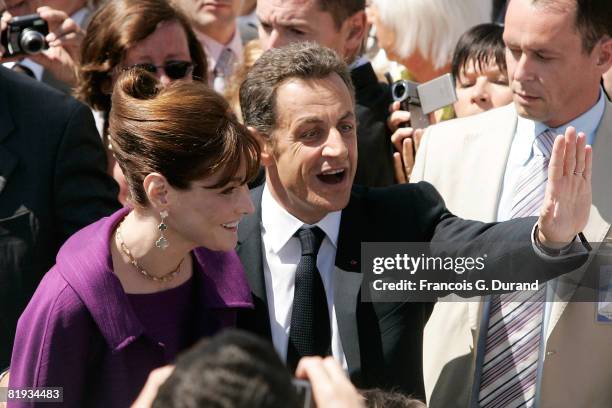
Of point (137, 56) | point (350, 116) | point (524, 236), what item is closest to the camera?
point (524, 236)

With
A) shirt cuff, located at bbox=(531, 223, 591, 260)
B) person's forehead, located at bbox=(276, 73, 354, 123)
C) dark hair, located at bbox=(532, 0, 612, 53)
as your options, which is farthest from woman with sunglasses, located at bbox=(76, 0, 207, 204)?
shirt cuff, located at bbox=(531, 223, 591, 260)

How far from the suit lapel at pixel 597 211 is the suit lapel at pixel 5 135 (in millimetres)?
1884

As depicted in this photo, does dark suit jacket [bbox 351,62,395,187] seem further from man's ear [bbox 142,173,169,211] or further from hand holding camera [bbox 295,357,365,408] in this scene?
hand holding camera [bbox 295,357,365,408]

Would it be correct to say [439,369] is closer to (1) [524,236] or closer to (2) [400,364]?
(2) [400,364]

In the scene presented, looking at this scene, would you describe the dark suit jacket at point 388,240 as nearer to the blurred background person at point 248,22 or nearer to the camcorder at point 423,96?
the camcorder at point 423,96

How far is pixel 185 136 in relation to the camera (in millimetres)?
3055

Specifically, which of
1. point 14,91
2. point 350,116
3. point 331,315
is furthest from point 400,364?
point 14,91

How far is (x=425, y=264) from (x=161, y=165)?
926mm

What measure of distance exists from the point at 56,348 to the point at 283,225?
881 millimetres

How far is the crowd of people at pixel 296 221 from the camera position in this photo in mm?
3084

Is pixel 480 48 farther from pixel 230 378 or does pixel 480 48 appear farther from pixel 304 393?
pixel 230 378

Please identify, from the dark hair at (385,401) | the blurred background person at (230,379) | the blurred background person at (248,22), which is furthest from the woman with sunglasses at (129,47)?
the blurred background person at (230,379)

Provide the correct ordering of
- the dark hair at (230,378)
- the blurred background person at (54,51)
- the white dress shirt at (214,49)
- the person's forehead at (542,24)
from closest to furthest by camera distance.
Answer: the dark hair at (230,378) → the person's forehead at (542,24) → the blurred background person at (54,51) → the white dress shirt at (214,49)

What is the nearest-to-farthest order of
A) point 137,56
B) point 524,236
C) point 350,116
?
point 524,236 → point 350,116 → point 137,56
